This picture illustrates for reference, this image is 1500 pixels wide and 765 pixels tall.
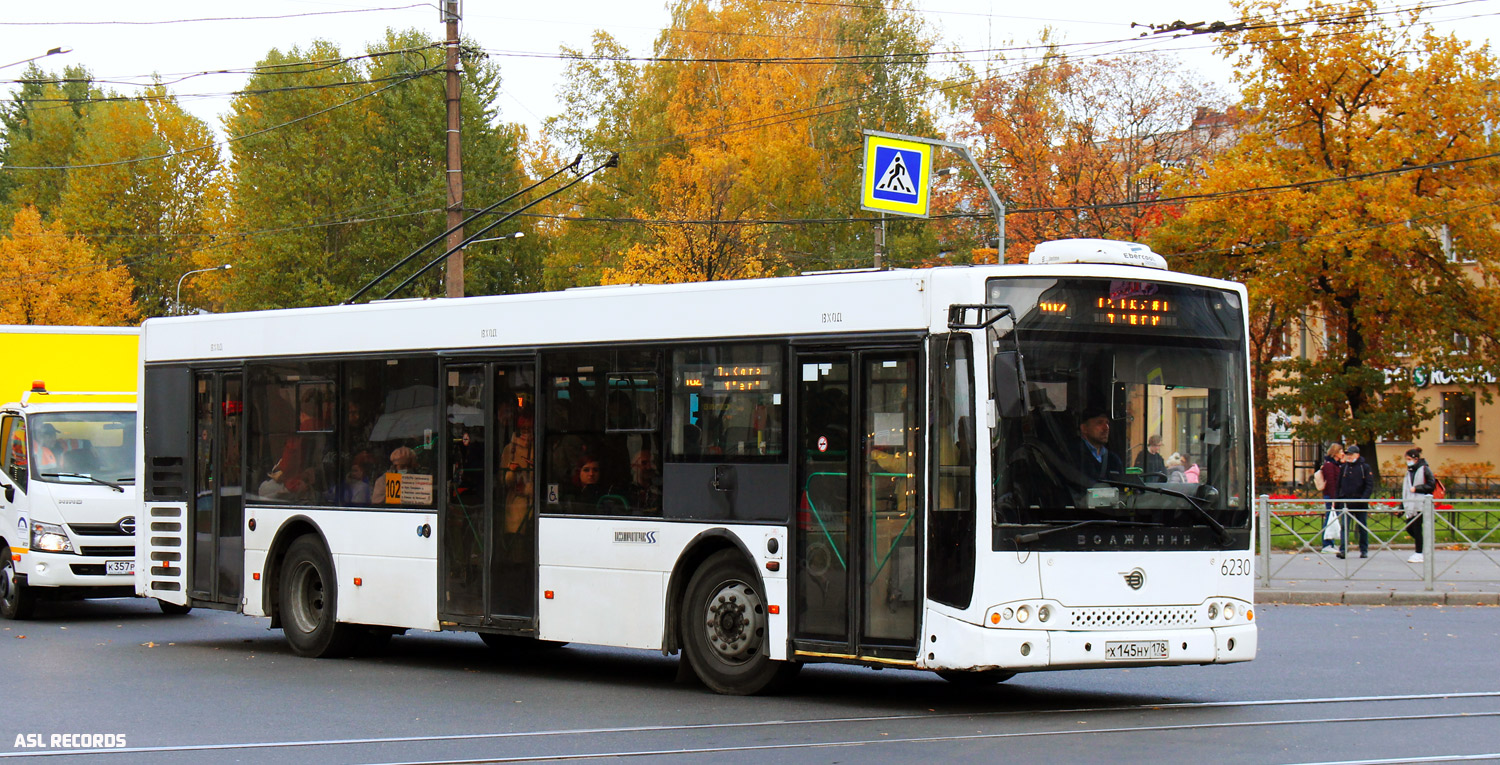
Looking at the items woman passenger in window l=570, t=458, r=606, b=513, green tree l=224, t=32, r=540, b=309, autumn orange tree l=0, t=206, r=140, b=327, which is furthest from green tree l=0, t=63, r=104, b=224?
woman passenger in window l=570, t=458, r=606, b=513

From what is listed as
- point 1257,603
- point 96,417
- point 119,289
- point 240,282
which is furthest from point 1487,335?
point 119,289

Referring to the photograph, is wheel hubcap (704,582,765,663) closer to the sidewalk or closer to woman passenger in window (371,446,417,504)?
woman passenger in window (371,446,417,504)

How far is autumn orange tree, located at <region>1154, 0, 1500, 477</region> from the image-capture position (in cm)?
3959

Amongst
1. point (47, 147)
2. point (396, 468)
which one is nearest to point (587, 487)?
point (396, 468)

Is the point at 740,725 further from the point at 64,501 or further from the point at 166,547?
the point at 64,501

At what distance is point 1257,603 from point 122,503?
42.3 feet

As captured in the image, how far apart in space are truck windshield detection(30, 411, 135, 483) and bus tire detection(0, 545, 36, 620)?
1.06 meters

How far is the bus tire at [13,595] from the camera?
18.1 m

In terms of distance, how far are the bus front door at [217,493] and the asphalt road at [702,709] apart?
0.62 meters

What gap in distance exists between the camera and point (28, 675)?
12.6 meters

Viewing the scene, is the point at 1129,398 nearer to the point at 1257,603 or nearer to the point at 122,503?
the point at 1257,603

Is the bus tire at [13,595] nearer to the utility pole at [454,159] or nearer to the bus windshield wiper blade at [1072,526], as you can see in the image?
the utility pole at [454,159]

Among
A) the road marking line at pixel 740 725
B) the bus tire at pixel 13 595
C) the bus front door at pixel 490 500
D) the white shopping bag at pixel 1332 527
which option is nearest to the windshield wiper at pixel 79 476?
the bus tire at pixel 13 595

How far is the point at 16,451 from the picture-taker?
60.2ft
